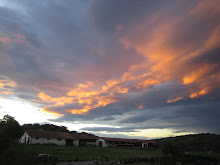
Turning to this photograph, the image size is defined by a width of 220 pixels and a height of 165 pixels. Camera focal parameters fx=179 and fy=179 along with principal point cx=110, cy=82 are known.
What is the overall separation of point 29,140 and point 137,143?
3856cm

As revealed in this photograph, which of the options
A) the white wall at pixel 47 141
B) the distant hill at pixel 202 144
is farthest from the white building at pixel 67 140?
the distant hill at pixel 202 144

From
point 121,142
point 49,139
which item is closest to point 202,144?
point 121,142

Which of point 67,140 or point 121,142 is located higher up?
point 67,140

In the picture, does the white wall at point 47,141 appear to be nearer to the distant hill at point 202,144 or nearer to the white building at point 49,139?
the white building at point 49,139

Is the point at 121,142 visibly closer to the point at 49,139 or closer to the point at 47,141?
the point at 49,139

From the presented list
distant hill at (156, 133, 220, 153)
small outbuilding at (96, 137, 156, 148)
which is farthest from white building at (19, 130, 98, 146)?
distant hill at (156, 133, 220, 153)

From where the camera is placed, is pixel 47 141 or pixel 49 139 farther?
pixel 49 139

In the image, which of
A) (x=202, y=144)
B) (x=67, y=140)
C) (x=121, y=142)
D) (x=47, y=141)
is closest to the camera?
(x=47, y=141)

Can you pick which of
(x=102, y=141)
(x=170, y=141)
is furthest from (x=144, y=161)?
(x=102, y=141)

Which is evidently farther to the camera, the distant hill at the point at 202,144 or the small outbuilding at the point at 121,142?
the small outbuilding at the point at 121,142

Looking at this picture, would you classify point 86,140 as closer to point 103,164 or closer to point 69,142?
point 69,142

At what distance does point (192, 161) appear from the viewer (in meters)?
26.6

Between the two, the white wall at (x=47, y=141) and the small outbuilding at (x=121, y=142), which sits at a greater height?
the white wall at (x=47, y=141)

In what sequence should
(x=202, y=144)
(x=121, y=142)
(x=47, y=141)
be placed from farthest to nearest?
(x=202, y=144), (x=121, y=142), (x=47, y=141)
